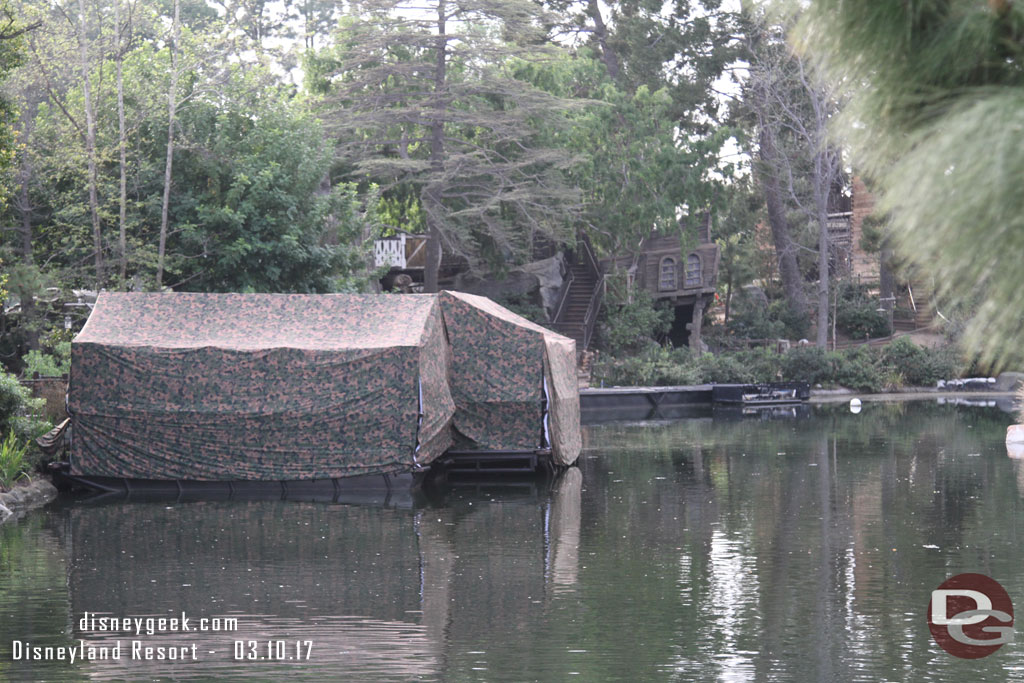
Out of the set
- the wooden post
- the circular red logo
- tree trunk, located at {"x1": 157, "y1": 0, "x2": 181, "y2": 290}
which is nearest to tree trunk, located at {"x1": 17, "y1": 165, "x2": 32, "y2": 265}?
tree trunk, located at {"x1": 157, "y1": 0, "x2": 181, "y2": 290}

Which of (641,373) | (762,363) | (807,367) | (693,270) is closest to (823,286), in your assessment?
(807,367)

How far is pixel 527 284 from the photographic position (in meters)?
47.2

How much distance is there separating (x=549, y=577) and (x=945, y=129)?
1193cm

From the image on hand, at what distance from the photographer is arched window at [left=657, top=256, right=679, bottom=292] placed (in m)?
49.8

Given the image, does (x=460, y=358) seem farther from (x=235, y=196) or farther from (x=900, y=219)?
(x=900, y=219)

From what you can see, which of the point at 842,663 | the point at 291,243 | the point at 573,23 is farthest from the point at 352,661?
the point at 573,23

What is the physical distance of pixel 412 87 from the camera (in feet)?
137

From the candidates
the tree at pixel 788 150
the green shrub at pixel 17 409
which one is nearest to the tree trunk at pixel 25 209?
the green shrub at pixel 17 409

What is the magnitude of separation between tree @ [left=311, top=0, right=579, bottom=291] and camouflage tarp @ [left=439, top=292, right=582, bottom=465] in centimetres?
1434

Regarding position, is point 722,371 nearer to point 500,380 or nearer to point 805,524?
point 500,380

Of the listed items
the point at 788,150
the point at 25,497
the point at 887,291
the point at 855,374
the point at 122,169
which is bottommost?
the point at 25,497

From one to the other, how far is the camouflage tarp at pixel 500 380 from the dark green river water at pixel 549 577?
1354mm

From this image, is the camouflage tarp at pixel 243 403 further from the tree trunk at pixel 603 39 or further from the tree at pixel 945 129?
the tree trunk at pixel 603 39

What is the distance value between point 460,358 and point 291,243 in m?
6.28
